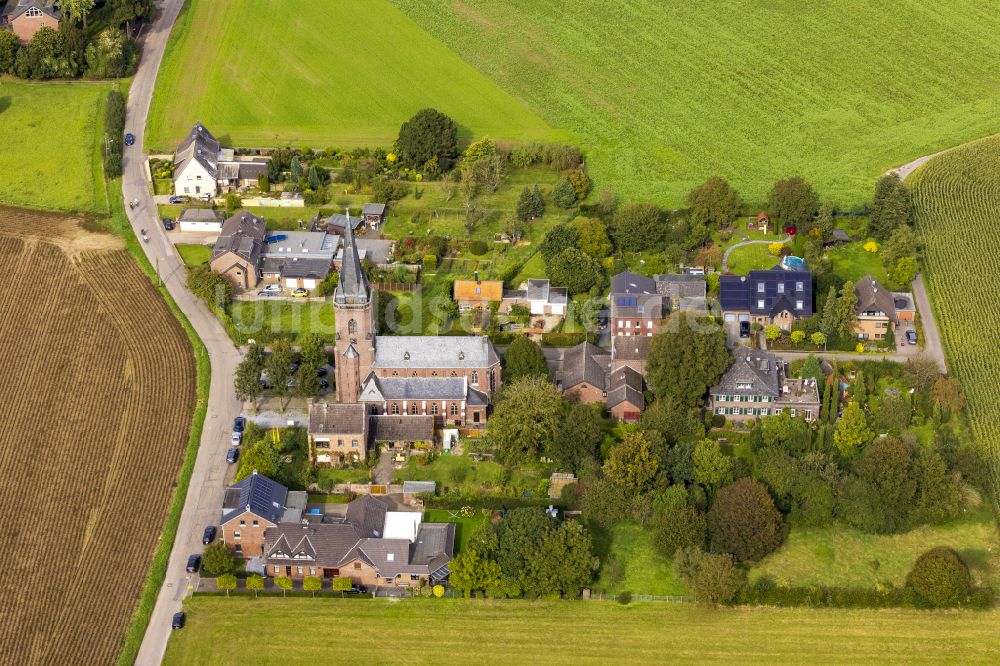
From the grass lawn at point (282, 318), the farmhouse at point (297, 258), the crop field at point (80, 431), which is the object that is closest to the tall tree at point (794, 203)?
the farmhouse at point (297, 258)

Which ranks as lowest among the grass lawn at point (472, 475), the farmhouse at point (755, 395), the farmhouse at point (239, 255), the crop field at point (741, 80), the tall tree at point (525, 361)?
the grass lawn at point (472, 475)

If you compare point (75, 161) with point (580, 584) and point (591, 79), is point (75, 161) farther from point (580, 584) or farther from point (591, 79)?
point (580, 584)

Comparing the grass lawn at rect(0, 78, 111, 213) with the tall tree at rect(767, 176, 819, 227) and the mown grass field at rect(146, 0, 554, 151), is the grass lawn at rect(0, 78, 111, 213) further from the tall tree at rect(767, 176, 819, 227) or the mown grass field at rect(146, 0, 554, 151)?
the tall tree at rect(767, 176, 819, 227)

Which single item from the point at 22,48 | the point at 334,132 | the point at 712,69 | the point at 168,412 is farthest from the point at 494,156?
the point at 22,48

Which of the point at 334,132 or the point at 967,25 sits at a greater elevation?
the point at 967,25

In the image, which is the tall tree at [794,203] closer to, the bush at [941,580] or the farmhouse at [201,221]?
the bush at [941,580]

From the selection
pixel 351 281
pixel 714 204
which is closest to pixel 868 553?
pixel 351 281

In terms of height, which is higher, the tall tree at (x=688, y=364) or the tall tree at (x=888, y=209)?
the tall tree at (x=888, y=209)

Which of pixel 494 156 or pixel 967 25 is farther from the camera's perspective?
pixel 967 25
